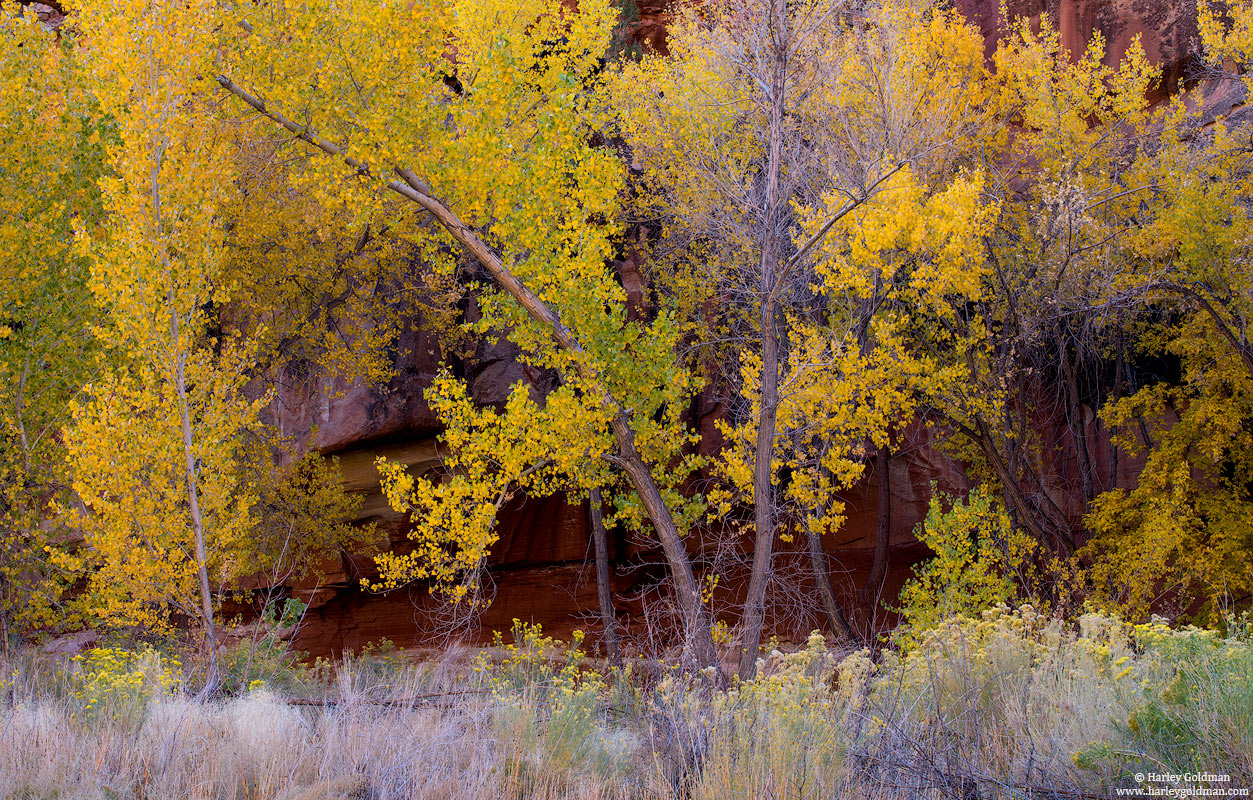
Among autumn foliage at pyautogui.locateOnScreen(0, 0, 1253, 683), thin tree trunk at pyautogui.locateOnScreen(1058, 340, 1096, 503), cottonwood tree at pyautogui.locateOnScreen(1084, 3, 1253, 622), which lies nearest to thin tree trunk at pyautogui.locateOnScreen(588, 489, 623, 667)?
autumn foliage at pyautogui.locateOnScreen(0, 0, 1253, 683)

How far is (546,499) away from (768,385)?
905 cm

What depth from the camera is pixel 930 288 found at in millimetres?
12414

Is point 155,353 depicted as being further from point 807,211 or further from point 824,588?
point 824,588

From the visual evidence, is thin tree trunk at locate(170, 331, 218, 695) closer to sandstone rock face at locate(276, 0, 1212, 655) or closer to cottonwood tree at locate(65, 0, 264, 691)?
cottonwood tree at locate(65, 0, 264, 691)

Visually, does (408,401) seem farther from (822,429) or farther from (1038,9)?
(1038,9)

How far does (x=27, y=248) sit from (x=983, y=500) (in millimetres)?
13368

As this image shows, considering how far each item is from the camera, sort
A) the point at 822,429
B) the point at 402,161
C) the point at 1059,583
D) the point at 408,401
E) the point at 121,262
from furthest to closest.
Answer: the point at 408,401, the point at 1059,583, the point at 822,429, the point at 402,161, the point at 121,262

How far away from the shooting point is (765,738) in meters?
5.27

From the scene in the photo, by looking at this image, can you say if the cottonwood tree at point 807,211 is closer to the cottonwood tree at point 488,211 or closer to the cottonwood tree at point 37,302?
the cottonwood tree at point 488,211

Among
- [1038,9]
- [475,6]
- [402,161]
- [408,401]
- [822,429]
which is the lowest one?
[822,429]

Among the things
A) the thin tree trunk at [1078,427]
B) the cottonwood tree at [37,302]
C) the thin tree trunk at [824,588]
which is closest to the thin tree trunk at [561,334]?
the cottonwood tree at [37,302]

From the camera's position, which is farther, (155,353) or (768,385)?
(768,385)

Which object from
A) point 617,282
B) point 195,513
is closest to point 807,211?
point 617,282

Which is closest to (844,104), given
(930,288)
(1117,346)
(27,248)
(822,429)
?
(930,288)
